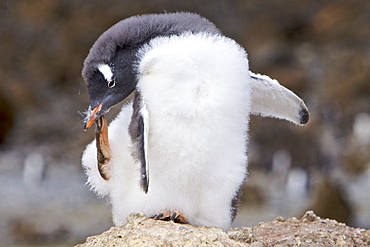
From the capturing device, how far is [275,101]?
2.56 meters

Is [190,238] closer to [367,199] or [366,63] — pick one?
[367,199]

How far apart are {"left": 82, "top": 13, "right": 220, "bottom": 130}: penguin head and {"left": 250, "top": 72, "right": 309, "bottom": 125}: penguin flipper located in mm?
493

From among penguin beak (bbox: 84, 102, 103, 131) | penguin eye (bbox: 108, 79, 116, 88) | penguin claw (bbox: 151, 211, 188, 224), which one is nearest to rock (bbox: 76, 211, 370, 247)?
penguin claw (bbox: 151, 211, 188, 224)

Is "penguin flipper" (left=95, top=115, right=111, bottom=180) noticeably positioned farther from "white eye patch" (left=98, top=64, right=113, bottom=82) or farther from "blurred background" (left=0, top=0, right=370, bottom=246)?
"blurred background" (left=0, top=0, right=370, bottom=246)

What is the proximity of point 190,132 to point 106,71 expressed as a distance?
363 mm

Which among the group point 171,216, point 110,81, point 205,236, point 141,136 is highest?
point 110,81

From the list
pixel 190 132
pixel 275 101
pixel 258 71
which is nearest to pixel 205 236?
pixel 190 132

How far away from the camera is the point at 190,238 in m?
1.98

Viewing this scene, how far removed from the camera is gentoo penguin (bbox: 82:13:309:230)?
2.08 m

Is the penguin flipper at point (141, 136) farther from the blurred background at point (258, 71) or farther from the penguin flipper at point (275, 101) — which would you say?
the blurred background at point (258, 71)

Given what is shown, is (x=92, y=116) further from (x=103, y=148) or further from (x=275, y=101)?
(x=275, y=101)

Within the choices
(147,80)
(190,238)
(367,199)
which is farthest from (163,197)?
(367,199)

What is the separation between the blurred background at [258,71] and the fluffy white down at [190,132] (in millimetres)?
5473

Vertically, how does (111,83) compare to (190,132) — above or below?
above
